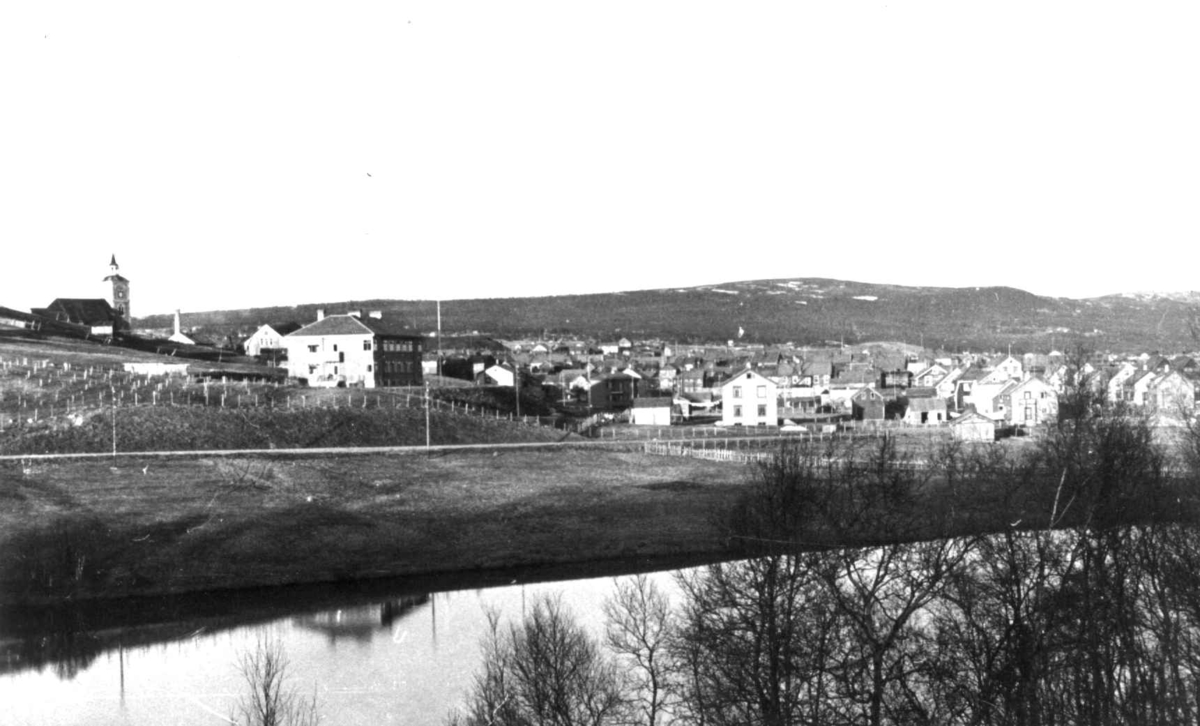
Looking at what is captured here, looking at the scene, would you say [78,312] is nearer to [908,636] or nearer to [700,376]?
[700,376]

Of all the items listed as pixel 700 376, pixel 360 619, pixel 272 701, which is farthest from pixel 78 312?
pixel 272 701

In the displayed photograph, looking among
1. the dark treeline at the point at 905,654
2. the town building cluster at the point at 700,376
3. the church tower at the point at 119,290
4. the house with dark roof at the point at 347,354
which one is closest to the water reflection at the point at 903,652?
the dark treeline at the point at 905,654

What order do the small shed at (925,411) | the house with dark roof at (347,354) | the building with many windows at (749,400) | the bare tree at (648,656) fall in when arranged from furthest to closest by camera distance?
the small shed at (925,411), the house with dark roof at (347,354), the building with many windows at (749,400), the bare tree at (648,656)

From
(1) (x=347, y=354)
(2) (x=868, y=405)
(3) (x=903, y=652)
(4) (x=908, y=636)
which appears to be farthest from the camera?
(2) (x=868, y=405)

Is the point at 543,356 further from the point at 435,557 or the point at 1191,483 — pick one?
the point at 1191,483

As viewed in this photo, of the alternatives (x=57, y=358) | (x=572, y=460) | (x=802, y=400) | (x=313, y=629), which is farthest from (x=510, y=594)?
(x=802, y=400)

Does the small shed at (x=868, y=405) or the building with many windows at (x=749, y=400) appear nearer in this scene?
the building with many windows at (x=749, y=400)

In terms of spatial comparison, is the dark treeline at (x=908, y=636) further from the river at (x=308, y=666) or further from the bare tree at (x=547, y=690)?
the river at (x=308, y=666)
